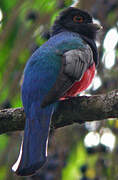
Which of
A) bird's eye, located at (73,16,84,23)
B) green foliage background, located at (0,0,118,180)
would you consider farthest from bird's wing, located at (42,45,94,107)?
bird's eye, located at (73,16,84,23)

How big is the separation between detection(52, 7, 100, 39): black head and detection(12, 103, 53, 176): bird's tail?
1.74 m

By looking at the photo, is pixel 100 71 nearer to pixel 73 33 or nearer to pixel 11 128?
pixel 73 33

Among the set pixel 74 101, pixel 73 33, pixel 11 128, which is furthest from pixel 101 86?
pixel 11 128

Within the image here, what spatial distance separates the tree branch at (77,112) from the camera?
360cm

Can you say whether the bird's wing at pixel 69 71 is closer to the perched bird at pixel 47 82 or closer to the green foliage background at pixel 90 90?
the perched bird at pixel 47 82

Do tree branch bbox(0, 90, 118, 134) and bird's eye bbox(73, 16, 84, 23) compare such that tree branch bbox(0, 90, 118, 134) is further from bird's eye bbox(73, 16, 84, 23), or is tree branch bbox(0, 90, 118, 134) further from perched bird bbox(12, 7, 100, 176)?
bird's eye bbox(73, 16, 84, 23)

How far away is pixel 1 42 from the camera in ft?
12.5

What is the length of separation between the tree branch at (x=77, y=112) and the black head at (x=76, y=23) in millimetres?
1538

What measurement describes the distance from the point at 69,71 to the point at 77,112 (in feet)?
1.33

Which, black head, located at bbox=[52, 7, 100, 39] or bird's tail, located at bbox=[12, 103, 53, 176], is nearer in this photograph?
bird's tail, located at bbox=[12, 103, 53, 176]

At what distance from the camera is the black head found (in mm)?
5332

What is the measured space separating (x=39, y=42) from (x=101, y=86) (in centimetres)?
103

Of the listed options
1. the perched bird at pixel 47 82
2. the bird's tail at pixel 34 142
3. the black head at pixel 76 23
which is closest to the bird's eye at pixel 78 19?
the black head at pixel 76 23

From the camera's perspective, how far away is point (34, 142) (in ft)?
12.1
